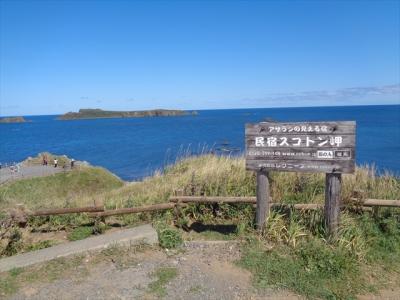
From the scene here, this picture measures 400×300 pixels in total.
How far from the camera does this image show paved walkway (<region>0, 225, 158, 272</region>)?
207 inches

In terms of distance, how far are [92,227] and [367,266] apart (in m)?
4.46

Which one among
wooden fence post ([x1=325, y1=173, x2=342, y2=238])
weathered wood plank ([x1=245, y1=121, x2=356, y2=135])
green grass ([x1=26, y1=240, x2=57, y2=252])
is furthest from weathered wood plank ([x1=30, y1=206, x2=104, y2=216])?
wooden fence post ([x1=325, y1=173, x2=342, y2=238])

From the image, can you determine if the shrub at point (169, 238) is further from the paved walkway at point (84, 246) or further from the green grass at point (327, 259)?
the green grass at point (327, 259)

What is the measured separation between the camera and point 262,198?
5.76 metres

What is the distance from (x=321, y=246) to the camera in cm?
510

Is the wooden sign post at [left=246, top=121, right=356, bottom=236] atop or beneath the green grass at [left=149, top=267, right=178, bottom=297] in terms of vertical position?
atop

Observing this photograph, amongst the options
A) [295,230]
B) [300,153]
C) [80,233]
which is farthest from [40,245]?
[300,153]

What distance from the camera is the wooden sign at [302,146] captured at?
517 cm

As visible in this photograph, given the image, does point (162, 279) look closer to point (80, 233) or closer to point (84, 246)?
point (84, 246)

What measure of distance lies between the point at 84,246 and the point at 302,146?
138 inches

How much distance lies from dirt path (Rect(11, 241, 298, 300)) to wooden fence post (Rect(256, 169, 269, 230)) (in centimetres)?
62

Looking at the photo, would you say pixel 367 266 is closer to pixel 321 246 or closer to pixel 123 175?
pixel 321 246

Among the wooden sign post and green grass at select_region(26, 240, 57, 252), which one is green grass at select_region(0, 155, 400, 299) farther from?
the wooden sign post

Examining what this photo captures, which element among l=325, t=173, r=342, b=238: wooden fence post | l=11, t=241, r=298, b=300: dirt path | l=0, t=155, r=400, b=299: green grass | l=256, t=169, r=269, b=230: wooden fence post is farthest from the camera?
l=256, t=169, r=269, b=230: wooden fence post
